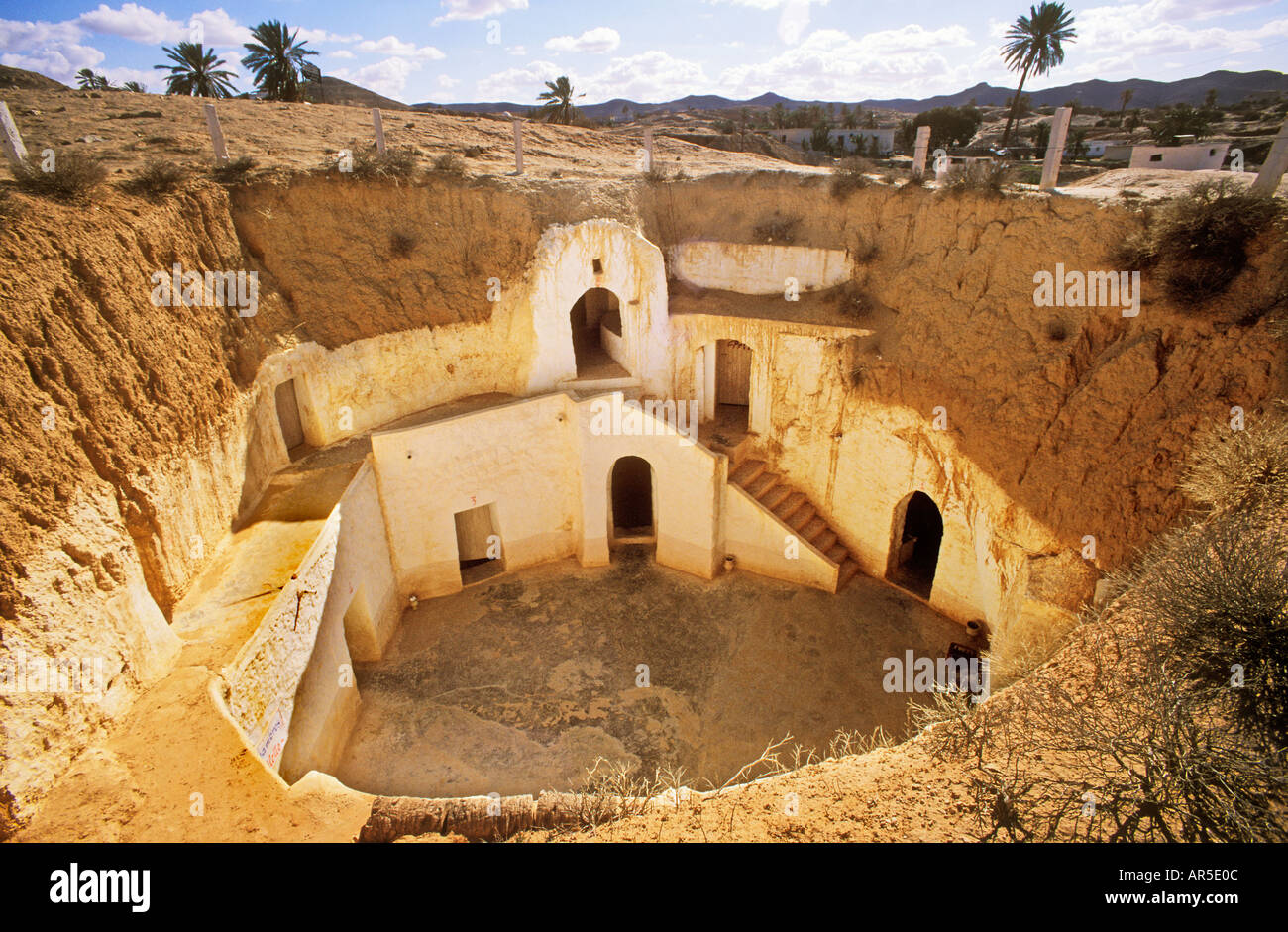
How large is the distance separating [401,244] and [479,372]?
264 cm

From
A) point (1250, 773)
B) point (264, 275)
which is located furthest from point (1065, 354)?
point (264, 275)

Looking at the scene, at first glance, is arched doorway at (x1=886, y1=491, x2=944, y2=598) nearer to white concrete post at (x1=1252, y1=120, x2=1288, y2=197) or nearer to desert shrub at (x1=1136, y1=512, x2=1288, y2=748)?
white concrete post at (x1=1252, y1=120, x2=1288, y2=197)

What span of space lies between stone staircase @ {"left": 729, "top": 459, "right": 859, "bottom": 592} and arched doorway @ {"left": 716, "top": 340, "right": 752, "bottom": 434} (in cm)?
157

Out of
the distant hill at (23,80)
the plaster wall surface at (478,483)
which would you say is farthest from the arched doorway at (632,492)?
the distant hill at (23,80)

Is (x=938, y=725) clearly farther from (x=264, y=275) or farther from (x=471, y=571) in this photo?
(x=264, y=275)

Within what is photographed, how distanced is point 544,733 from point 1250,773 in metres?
8.06

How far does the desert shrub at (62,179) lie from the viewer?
7.69m

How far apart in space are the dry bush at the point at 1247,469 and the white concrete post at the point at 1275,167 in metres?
3.76

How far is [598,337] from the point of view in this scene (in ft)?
51.1

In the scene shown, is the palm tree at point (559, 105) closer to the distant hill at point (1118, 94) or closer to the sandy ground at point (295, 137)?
the sandy ground at point (295, 137)

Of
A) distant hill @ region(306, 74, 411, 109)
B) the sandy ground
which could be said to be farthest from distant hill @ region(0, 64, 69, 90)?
distant hill @ region(306, 74, 411, 109)

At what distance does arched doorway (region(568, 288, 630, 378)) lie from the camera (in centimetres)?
1367

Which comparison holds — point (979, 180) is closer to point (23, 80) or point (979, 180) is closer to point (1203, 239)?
point (1203, 239)

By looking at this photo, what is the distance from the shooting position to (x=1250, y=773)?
376cm
